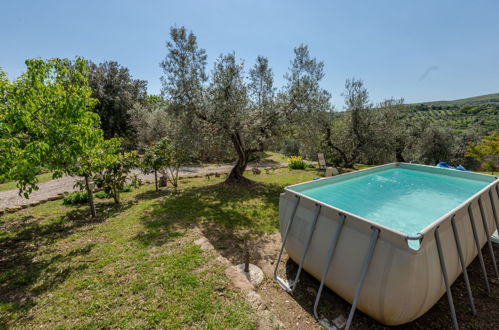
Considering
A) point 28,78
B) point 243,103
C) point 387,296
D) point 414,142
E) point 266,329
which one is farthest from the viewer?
point 414,142

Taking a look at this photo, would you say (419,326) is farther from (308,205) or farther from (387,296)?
(308,205)

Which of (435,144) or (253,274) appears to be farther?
(435,144)

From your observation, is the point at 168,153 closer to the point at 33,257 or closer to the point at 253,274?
the point at 33,257

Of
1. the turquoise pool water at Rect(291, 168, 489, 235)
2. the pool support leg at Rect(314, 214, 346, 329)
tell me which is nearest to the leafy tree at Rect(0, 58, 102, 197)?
the pool support leg at Rect(314, 214, 346, 329)

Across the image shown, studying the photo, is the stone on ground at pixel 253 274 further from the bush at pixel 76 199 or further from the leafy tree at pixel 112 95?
the leafy tree at pixel 112 95

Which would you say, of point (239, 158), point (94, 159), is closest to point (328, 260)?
point (94, 159)

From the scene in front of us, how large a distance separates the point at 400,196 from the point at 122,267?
7.24m

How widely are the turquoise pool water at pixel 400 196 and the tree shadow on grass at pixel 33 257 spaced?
17.2ft

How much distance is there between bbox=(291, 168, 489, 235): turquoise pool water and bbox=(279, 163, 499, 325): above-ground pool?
3 cm

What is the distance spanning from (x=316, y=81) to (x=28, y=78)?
34.8 feet

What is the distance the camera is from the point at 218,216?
268 inches

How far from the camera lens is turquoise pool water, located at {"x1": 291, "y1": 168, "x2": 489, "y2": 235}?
4516mm

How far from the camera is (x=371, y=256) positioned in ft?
8.59

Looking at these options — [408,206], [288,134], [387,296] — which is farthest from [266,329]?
[288,134]
